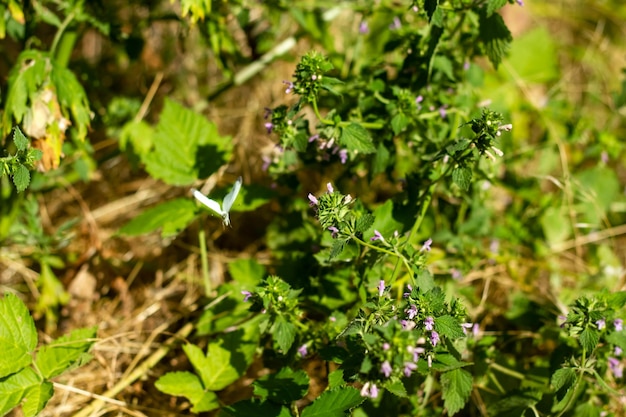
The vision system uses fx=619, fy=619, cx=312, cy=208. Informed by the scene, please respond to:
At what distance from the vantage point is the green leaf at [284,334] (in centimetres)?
176

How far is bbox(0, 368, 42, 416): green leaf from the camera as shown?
1.82 metres

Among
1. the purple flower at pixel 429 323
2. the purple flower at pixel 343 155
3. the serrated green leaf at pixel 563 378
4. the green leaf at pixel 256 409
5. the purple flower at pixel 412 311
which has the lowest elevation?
Result: the serrated green leaf at pixel 563 378

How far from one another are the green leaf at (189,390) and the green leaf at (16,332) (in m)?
0.41

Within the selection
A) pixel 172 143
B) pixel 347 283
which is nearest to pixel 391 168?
pixel 347 283

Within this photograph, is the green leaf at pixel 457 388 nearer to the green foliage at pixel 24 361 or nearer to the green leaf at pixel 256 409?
the green leaf at pixel 256 409

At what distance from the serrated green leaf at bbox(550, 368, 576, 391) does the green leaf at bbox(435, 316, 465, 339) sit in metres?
0.35

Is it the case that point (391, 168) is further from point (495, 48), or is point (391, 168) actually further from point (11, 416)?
point (11, 416)

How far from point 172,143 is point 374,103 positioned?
2.74 ft

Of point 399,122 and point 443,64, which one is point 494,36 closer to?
point 443,64

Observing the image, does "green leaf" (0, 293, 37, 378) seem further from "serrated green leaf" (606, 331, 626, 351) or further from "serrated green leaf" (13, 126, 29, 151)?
"serrated green leaf" (606, 331, 626, 351)

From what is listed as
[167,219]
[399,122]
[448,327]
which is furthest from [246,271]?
[448,327]

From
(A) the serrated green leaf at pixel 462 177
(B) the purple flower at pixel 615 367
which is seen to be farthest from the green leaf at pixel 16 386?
(B) the purple flower at pixel 615 367

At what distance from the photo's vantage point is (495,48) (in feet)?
6.93

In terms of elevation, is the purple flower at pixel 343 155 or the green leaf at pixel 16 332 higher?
the purple flower at pixel 343 155
